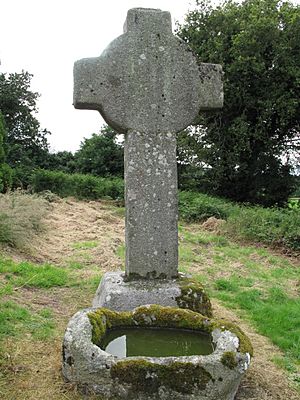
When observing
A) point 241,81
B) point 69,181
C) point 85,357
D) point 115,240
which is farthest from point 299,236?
point 69,181

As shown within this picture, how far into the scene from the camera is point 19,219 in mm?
10047

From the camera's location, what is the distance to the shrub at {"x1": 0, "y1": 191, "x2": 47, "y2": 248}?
9133 millimetres

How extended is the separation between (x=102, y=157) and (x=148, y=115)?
73.8ft

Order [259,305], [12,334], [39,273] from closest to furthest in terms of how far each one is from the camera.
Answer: [12,334] → [259,305] → [39,273]

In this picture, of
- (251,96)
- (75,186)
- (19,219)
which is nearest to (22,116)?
(75,186)

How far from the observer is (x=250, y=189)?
72.0ft

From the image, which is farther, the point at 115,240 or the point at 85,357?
the point at 115,240

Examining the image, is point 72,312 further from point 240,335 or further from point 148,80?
point 148,80

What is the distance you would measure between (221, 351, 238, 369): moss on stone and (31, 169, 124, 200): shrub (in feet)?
A: 57.1

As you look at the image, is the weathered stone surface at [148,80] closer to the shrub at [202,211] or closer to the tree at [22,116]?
the shrub at [202,211]

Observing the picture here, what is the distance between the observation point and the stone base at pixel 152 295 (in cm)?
435

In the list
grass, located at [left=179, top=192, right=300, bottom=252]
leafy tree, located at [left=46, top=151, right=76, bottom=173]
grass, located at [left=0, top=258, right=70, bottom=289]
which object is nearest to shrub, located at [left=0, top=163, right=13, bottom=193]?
grass, located at [left=179, top=192, right=300, bottom=252]

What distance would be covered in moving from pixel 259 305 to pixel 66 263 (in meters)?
3.86

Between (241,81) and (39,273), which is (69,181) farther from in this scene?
(39,273)
